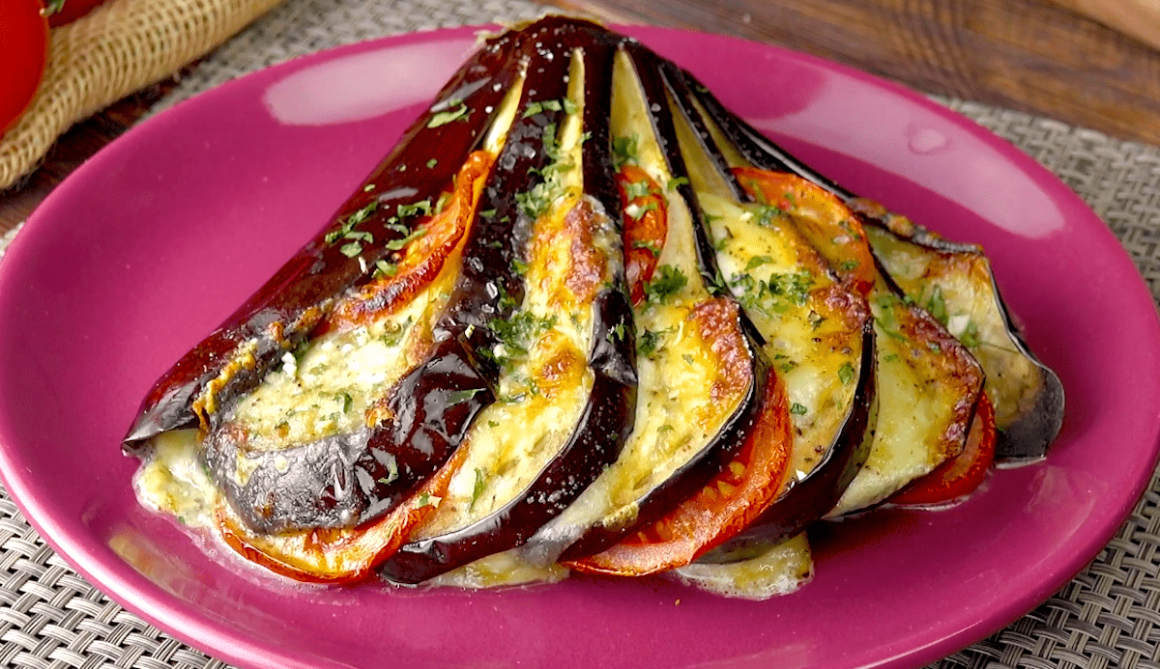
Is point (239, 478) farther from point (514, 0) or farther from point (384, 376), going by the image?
point (514, 0)

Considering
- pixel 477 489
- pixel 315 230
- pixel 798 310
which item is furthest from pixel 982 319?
pixel 315 230

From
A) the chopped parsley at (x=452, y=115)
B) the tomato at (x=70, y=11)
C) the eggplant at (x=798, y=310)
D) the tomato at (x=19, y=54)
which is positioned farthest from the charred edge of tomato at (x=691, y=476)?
the tomato at (x=70, y=11)

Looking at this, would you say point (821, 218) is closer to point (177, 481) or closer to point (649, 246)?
point (649, 246)

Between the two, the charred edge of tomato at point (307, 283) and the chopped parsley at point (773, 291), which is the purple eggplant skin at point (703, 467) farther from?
the charred edge of tomato at point (307, 283)

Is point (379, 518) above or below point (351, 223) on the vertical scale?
below

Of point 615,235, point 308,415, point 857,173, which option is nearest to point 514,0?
point 857,173

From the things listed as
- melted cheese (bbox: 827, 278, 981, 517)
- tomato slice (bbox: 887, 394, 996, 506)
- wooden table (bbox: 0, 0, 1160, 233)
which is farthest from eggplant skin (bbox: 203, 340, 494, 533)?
wooden table (bbox: 0, 0, 1160, 233)

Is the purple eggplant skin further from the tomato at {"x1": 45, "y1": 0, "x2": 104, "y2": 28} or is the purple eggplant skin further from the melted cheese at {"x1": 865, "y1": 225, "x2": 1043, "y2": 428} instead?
the tomato at {"x1": 45, "y1": 0, "x2": 104, "y2": 28}
